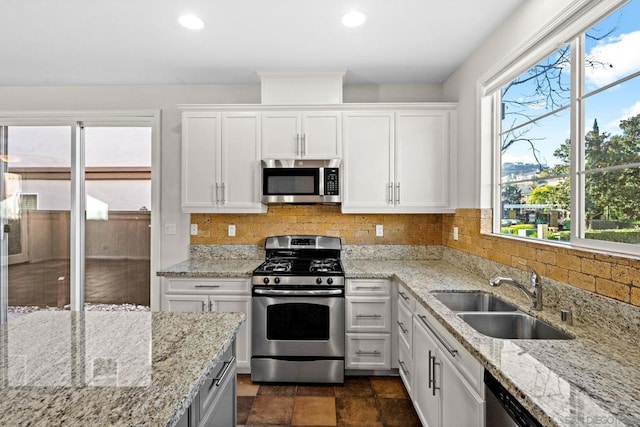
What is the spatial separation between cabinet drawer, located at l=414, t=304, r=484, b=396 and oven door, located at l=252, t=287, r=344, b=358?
2.90 feet

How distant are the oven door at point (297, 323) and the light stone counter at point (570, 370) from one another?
3.68 feet

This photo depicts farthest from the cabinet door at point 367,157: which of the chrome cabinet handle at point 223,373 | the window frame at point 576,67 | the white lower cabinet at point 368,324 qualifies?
the chrome cabinet handle at point 223,373

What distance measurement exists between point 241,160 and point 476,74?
201cm

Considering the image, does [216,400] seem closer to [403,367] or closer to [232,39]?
[403,367]

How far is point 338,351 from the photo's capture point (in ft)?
9.20

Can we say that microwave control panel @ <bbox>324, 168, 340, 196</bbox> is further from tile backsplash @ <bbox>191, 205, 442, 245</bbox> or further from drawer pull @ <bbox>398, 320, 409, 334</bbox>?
drawer pull @ <bbox>398, 320, 409, 334</bbox>

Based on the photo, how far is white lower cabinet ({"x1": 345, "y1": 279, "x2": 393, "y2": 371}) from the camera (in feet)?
9.39

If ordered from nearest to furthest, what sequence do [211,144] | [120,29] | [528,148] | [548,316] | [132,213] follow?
[548,316]
[528,148]
[120,29]
[211,144]
[132,213]

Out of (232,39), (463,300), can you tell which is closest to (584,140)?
(463,300)

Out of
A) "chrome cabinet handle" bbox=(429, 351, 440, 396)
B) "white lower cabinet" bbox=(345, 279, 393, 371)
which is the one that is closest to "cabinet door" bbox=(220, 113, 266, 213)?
"white lower cabinet" bbox=(345, 279, 393, 371)

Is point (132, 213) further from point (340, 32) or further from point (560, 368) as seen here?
point (560, 368)

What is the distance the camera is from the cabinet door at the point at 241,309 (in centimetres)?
288

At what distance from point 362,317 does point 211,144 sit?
1.94 metres

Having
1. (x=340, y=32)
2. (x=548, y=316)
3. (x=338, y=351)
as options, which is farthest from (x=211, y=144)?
(x=548, y=316)
